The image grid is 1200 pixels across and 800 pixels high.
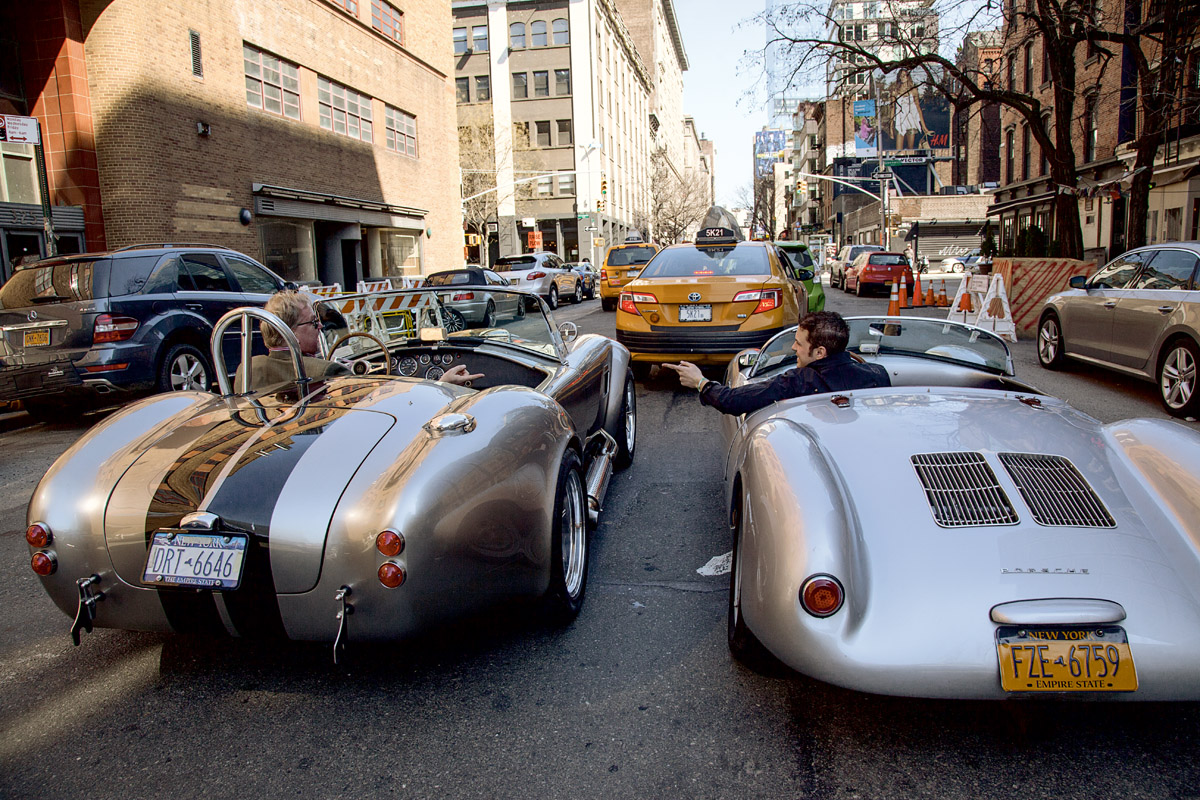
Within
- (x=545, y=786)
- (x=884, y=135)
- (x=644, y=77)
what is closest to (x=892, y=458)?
(x=545, y=786)

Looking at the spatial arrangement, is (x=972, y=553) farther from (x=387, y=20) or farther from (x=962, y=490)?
(x=387, y=20)

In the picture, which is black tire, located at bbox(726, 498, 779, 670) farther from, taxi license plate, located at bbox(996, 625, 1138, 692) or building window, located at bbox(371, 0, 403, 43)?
building window, located at bbox(371, 0, 403, 43)

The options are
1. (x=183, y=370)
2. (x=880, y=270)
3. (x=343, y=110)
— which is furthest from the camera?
(x=880, y=270)

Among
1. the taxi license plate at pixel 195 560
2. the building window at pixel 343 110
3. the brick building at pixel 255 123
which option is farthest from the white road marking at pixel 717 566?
the building window at pixel 343 110

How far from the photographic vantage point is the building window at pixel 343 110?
24.1 meters

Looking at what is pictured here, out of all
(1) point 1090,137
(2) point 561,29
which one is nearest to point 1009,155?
(1) point 1090,137

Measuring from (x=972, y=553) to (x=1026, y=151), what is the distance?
129ft

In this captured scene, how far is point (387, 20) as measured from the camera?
27.8 meters

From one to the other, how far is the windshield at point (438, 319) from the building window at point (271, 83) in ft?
62.0

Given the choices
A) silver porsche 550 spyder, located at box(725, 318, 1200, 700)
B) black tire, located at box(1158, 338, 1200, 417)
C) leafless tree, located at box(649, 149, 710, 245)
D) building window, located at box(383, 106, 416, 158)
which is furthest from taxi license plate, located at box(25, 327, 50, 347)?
leafless tree, located at box(649, 149, 710, 245)

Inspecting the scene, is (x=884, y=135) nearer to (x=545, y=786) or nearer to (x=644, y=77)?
(x=644, y=77)

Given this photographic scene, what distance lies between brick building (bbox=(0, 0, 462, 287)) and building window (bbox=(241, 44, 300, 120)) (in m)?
0.04

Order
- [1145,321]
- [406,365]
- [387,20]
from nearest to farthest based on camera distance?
[406,365], [1145,321], [387,20]

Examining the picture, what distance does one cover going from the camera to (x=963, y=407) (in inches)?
128
